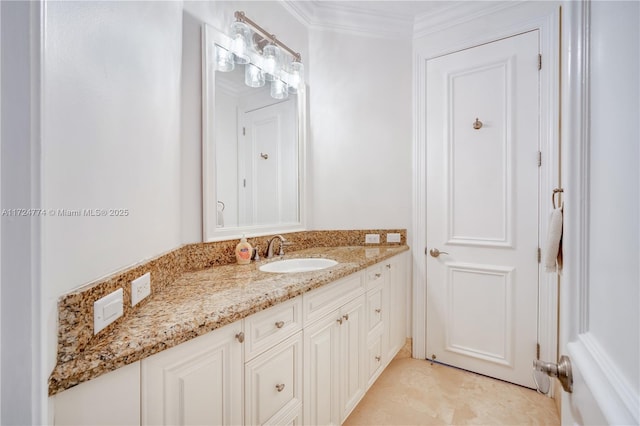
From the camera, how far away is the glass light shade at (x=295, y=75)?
2.02 meters

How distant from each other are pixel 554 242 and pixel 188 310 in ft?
3.63

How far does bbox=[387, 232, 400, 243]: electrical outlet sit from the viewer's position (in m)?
2.27

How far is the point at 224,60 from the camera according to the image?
1.55 meters

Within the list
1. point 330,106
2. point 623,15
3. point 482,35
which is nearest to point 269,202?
point 330,106

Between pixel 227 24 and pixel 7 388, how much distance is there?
1732 mm

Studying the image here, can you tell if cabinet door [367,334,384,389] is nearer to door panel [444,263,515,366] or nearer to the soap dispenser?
door panel [444,263,515,366]

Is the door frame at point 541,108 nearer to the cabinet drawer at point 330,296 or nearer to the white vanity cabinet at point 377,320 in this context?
the white vanity cabinet at point 377,320

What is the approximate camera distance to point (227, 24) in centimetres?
157

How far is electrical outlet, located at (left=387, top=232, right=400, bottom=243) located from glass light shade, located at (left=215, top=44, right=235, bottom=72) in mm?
1595

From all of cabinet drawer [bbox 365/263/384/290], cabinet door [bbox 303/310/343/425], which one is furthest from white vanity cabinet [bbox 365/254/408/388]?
cabinet door [bbox 303/310/343/425]

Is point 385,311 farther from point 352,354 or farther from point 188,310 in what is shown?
point 188,310

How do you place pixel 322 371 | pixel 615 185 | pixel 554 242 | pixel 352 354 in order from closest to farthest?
pixel 615 185 < pixel 554 242 < pixel 322 371 < pixel 352 354

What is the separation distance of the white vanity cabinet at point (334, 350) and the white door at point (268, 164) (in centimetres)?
72

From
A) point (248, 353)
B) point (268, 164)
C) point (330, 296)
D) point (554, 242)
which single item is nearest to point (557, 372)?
point (554, 242)
